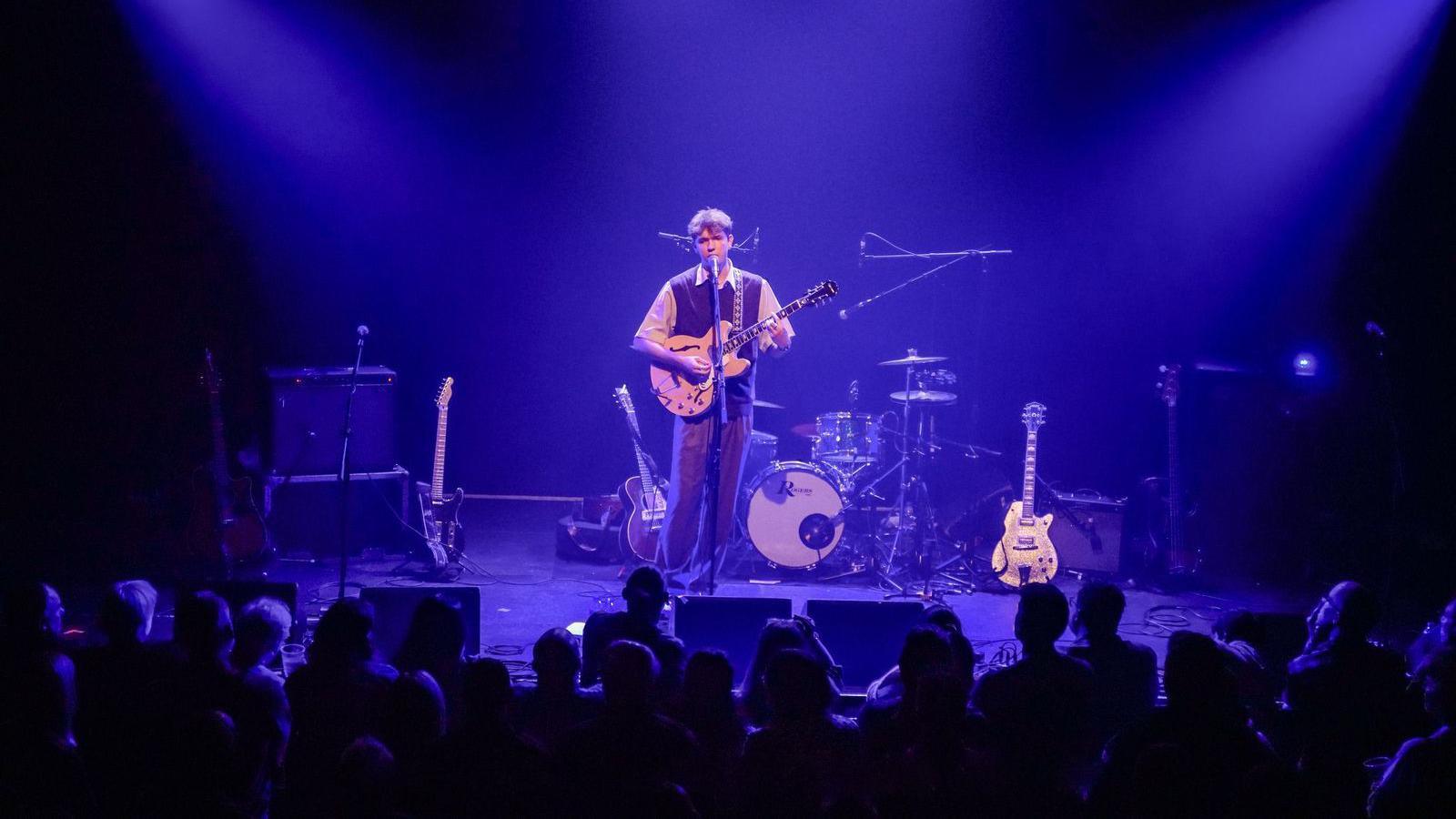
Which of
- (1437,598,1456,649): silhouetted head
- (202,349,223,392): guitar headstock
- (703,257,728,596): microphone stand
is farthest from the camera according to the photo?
(202,349,223,392): guitar headstock

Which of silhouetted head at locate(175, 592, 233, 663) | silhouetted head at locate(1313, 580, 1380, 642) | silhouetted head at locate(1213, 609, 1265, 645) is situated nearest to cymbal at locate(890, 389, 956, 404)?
silhouetted head at locate(1213, 609, 1265, 645)

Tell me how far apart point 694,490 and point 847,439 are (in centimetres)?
232

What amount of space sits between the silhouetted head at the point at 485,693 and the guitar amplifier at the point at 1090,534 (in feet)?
24.1

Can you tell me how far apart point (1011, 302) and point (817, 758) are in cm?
868

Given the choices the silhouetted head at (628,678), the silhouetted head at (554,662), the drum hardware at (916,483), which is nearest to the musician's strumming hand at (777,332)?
the drum hardware at (916,483)

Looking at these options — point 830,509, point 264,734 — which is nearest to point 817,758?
point 264,734

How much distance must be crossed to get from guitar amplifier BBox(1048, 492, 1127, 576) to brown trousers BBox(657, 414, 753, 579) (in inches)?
128

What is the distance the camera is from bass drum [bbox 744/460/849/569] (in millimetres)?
9898

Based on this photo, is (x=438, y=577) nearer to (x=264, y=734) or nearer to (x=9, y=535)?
(x=9, y=535)

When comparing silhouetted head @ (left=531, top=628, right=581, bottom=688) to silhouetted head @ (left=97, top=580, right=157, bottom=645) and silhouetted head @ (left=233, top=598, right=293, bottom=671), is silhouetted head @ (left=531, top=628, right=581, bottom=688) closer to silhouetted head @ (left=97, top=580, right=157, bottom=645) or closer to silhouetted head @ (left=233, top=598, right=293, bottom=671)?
silhouetted head @ (left=233, top=598, right=293, bottom=671)

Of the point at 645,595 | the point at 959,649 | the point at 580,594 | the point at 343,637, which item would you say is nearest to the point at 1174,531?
the point at 580,594

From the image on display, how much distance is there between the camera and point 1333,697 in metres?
4.74

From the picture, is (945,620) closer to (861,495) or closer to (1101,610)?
(1101,610)

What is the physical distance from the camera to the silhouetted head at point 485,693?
382 centimetres
